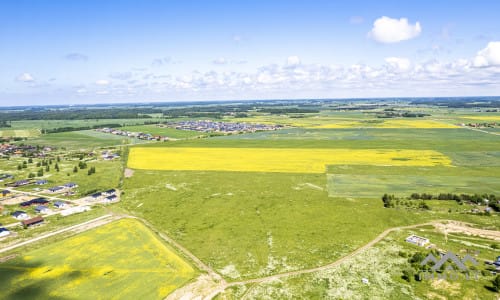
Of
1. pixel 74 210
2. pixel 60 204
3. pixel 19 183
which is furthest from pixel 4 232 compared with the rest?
pixel 19 183

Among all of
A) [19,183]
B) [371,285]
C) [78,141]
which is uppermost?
[78,141]

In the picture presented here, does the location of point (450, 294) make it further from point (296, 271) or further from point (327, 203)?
point (327, 203)

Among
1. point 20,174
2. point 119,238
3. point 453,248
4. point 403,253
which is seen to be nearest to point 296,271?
point 403,253

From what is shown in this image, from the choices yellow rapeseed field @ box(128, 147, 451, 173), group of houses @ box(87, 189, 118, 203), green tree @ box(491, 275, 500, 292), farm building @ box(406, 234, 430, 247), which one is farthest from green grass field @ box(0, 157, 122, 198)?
green tree @ box(491, 275, 500, 292)

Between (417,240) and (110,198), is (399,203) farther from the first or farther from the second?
(110,198)

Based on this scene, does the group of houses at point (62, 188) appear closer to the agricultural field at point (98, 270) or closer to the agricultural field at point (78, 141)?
the agricultural field at point (98, 270)

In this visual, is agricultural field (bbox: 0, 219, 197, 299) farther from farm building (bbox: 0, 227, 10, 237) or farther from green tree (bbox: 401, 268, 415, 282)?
green tree (bbox: 401, 268, 415, 282)

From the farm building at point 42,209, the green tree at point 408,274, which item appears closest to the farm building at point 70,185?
the farm building at point 42,209

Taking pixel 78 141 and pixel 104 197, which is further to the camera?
pixel 78 141
